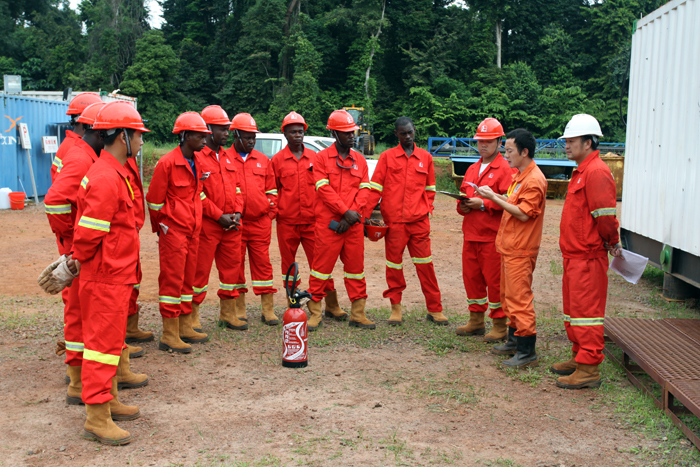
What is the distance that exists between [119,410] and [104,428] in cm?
31

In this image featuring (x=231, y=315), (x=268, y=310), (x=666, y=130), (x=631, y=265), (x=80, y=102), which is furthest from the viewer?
(x=666, y=130)

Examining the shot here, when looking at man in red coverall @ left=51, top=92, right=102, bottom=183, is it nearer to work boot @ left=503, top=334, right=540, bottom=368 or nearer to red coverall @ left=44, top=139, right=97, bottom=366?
red coverall @ left=44, top=139, right=97, bottom=366

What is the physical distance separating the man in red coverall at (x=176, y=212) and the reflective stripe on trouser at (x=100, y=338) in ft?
5.54

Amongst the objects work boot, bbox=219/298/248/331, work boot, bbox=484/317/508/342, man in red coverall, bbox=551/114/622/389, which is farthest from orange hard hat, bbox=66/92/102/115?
work boot, bbox=484/317/508/342

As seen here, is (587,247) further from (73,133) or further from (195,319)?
(73,133)

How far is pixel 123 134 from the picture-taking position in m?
3.99

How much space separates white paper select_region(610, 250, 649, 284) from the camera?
4.83 metres

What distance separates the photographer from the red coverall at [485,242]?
5.99 meters

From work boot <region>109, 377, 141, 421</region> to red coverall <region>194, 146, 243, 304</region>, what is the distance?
6.77ft

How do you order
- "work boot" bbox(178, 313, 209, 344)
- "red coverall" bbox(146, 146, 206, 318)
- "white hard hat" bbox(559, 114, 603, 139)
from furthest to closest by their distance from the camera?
"work boot" bbox(178, 313, 209, 344)
"red coverall" bbox(146, 146, 206, 318)
"white hard hat" bbox(559, 114, 603, 139)

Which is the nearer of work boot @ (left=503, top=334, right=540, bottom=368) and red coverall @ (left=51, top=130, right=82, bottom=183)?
red coverall @ (left=51, top=130, right=82, bottom=183)

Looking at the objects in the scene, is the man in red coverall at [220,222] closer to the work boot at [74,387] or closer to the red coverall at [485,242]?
the work boot at [74,387]

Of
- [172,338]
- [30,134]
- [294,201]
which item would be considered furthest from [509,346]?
[30,134]

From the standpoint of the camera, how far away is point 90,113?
4.75 m
